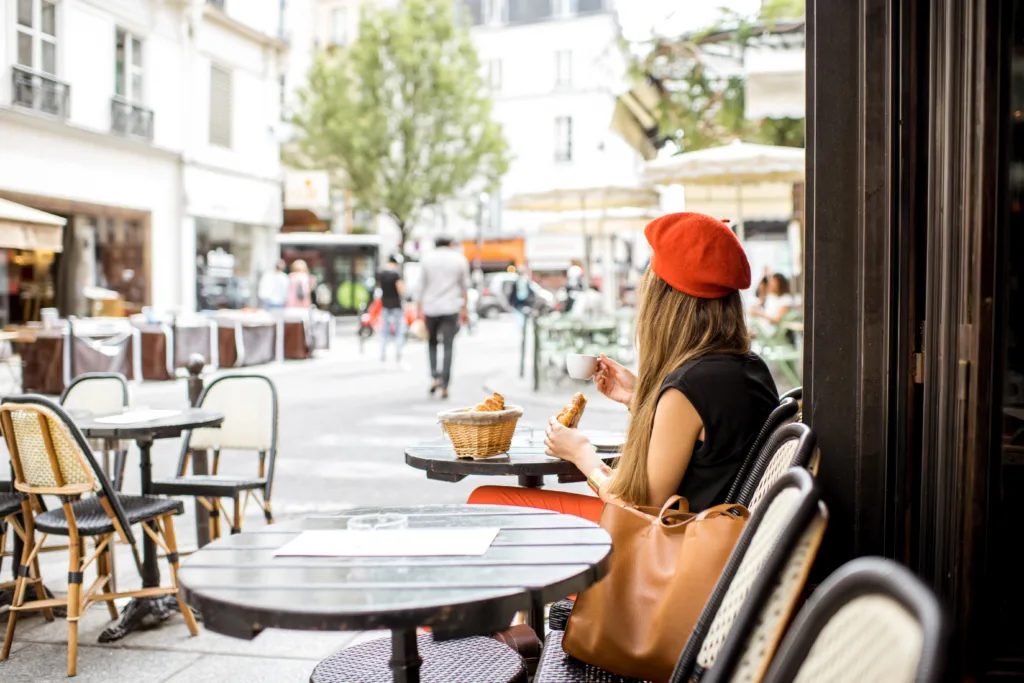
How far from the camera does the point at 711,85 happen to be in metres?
12.5

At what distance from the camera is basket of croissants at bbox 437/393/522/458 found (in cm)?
339

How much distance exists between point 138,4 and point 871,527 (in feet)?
59.6

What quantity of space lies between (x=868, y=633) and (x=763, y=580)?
0.34 m

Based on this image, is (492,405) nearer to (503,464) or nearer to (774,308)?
(503,464)

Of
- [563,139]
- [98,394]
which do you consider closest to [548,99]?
[563,139]

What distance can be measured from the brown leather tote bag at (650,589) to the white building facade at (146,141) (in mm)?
6955

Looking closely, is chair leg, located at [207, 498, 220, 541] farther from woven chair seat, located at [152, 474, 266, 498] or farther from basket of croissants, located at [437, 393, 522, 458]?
basket of croissants, located at [437, 393, 522, 458]

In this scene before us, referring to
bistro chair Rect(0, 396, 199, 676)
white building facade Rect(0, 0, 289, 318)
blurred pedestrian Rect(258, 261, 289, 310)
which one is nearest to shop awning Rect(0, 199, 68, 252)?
white building facade Rect(0, 0, 289, 318)

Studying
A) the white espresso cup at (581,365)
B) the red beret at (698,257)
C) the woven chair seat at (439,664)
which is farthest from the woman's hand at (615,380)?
the woven chair seat at (439,664)

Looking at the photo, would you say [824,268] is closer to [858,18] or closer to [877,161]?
[877,161]

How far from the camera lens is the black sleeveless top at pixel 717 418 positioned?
2633mm

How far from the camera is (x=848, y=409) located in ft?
8.91

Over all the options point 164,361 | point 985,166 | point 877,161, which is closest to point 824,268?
point 877,161

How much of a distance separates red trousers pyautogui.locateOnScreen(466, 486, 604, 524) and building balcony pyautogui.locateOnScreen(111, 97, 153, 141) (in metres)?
15.6
